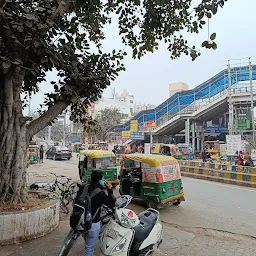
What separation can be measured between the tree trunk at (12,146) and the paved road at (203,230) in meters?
1.19

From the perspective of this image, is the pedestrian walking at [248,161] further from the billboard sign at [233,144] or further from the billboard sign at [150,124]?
the billboard sign at [150,124]

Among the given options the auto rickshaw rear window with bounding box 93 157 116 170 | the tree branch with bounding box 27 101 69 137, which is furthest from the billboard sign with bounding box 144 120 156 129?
the tree branch with bounding box 27 101 69 137

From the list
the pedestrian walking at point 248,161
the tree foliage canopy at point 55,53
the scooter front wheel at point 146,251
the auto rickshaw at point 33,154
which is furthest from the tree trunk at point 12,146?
the auto rickshaw at point 33,154

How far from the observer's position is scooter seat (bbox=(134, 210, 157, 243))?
12.4ft

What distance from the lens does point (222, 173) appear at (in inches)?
521

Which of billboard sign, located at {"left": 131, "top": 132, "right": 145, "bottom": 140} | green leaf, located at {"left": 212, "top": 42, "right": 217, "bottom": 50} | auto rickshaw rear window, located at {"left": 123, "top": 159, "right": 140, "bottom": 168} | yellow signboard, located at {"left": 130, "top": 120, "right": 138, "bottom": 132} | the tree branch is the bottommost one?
auto rickshaw rear window, located at {"left": 123, "top": 159, "right": 140, "bottom": 168}

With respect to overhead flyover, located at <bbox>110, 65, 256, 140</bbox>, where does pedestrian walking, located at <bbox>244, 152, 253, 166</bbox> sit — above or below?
below

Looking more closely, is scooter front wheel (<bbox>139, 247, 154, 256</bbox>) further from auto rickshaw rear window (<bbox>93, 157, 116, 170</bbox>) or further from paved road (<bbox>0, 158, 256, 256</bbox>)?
auto rickshaw rear window (<bbox>93, 157, 116, 170</bbox>)

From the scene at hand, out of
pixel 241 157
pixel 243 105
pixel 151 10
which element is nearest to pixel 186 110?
pixel 243 105

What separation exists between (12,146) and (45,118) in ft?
3.19

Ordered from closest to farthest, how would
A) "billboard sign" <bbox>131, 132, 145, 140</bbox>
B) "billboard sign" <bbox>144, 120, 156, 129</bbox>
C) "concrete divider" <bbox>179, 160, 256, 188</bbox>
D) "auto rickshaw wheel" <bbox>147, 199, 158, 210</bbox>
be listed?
1. "auto rickshaw wheel" <bbox>147, 199, 158, 210</bbox>
2. "concrete divider" <bbox>179, 160, 256, 188</bbox>
3. "billboard sign" <bbox>144, 120, 156, 129</bbox>
4. "billboard sign" <bbox>131, 132, 145, 140</bbox>

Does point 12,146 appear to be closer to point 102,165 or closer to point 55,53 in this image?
point 55,53

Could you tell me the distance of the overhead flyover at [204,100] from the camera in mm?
26828

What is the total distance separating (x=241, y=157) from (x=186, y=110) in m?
16.9
